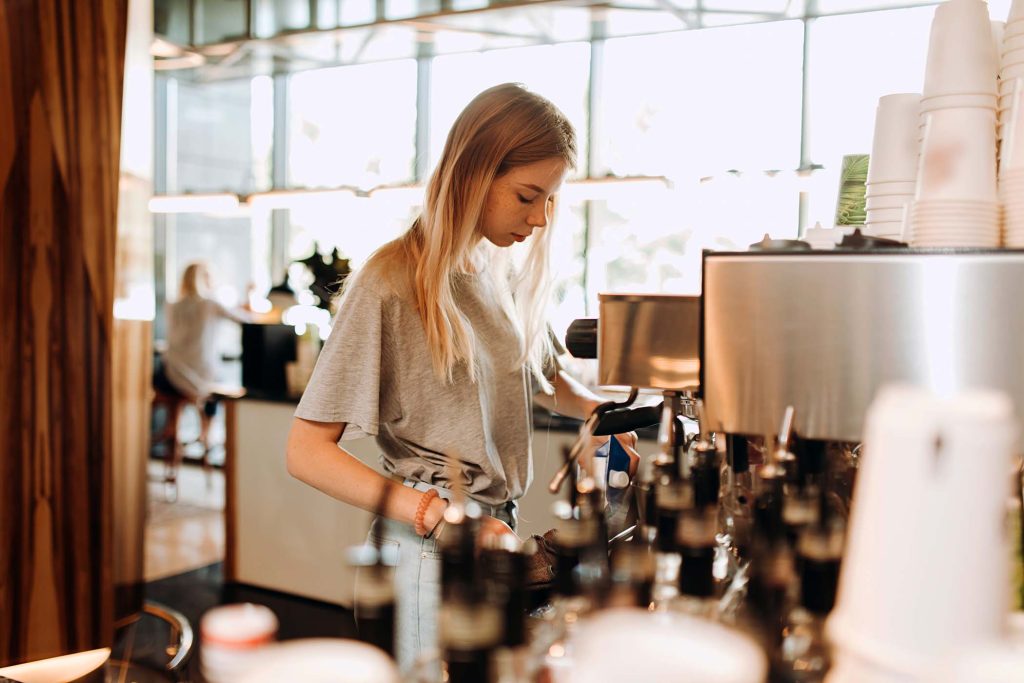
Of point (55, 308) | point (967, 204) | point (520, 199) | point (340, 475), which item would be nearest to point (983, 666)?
point (967, 204)

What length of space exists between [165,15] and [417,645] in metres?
6.56

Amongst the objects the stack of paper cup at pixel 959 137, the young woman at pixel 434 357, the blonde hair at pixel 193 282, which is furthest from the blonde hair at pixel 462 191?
the blonde hair at pixel 193 282

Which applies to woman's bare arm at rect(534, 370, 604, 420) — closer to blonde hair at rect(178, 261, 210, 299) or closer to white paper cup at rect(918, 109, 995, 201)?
white paper cup at rect(918, 109, 995, 201)

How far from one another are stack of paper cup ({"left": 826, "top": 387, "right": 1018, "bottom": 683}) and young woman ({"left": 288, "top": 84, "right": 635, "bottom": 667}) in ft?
2.74

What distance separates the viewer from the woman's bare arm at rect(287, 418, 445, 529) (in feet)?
4.12

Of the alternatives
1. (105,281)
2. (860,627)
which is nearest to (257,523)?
(105,281)

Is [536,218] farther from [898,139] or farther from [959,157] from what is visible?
[959,157]

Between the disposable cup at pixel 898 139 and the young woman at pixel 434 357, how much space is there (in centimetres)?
50

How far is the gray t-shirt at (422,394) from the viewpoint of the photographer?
4.45ft

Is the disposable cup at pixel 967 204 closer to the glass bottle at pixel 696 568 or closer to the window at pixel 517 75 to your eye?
the glass bottle at pixel 696 568

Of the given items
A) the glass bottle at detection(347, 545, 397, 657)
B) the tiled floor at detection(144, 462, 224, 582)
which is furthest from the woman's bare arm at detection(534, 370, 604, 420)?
the tiled floor at detection(144, 462, 224, 582)

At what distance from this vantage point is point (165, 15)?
660 cm

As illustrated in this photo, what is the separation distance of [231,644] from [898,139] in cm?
104

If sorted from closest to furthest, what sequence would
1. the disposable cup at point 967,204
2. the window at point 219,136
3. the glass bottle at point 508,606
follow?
the glass bottle at point 508,606 < the disposable cup at point 967,204 < the window at point 219,136
